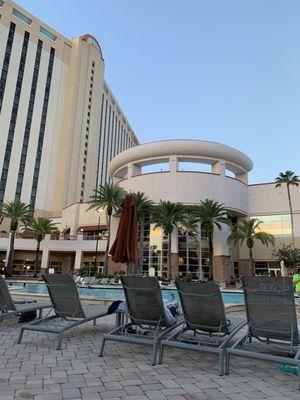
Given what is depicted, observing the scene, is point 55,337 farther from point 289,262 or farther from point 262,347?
point 289,262

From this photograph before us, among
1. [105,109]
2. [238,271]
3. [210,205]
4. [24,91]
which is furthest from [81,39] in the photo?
[238,271]

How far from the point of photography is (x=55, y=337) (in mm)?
5445

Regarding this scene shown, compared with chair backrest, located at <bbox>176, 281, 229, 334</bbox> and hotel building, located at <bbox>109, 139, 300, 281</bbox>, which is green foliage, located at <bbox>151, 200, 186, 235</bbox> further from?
chair backrest, located at <bbox>176, 281, 229, 334</bbox>

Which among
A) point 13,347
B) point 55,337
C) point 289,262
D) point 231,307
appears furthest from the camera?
point 289,262

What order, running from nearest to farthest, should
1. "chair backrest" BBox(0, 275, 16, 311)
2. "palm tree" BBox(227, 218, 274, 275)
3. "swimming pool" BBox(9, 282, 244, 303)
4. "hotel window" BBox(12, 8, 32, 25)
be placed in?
"chair backrest" BBox(0, 275, 16, 311), "swimming pool" BBox(9, 282, 244, 303), "palm tree" BBox(227, 218, 274, 275), "hotel window" BBox(12, 8, 32, 25)

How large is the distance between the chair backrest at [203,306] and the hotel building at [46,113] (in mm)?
52596

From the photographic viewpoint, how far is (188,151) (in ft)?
120

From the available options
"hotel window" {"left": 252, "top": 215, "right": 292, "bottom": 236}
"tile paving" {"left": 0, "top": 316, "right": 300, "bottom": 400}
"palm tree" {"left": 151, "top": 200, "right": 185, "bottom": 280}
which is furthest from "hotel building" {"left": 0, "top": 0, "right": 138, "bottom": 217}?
"tile paving" {"left": 0, "top": 316, "right": 300, "bottom": 400}

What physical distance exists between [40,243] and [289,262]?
1284 inches

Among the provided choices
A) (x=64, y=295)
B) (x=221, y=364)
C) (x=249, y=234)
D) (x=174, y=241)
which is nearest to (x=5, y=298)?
(x=64, y=295)

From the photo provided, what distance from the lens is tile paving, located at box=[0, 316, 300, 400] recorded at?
9.61 ft

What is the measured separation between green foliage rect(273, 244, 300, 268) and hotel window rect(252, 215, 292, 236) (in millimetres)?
2255

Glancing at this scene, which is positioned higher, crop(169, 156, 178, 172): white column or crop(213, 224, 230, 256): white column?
crop(169, 156, 178, 172): white column

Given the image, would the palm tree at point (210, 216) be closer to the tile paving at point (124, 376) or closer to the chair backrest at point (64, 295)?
the chair backrest at point (64, 295)
